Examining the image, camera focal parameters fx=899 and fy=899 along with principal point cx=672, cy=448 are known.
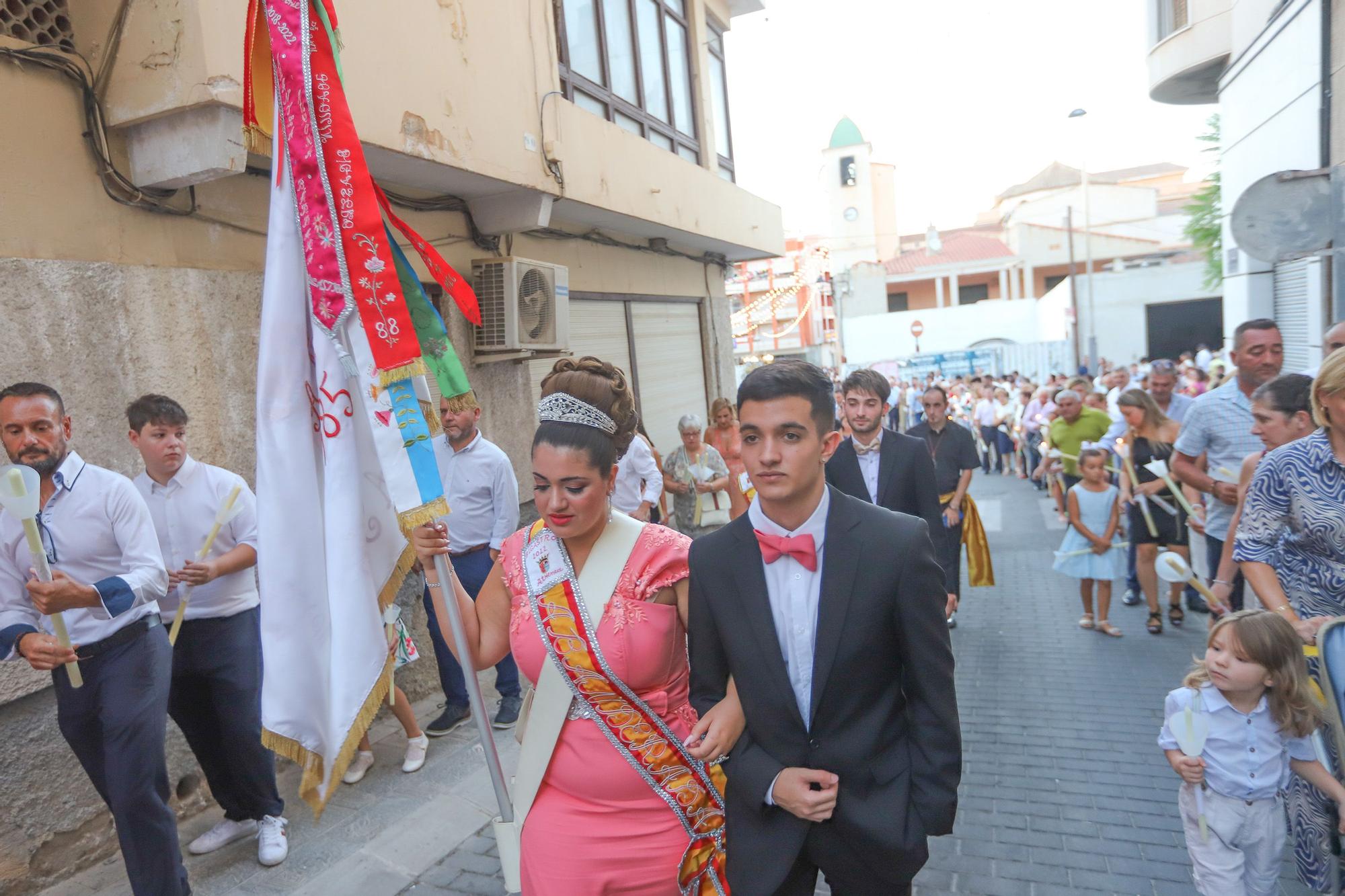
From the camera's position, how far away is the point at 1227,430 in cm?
524

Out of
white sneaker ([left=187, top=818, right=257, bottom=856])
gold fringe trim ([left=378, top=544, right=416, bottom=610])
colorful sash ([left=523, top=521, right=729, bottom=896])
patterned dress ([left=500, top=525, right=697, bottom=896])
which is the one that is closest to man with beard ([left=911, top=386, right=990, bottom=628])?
A: colorful sash ([left=523, top=521, right=729, bottom=896])

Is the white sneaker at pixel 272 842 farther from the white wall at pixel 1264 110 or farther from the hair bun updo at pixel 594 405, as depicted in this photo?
the white wall at pixel 1264 110

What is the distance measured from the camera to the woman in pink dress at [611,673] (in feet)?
7.82

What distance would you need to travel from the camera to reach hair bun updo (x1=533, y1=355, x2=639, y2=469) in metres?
2.48

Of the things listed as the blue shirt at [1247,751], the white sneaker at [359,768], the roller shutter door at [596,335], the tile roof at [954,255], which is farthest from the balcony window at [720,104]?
the tile roof at [954,255]

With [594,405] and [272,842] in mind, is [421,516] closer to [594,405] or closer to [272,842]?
[594,405]

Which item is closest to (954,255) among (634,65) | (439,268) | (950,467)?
(634,65)

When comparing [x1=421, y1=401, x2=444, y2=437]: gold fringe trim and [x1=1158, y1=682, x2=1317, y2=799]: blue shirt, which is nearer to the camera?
[x1=421, y1=401, x2=444, y2=437]: gold fringe trim

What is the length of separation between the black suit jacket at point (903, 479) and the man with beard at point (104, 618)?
360 centimetres

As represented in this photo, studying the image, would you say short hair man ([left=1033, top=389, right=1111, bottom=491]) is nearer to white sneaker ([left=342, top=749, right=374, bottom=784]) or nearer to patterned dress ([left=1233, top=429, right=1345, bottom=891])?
patterned dress ([left=1233, top=429, right=1345, bottom=891])

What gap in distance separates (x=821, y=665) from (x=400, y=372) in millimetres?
1412

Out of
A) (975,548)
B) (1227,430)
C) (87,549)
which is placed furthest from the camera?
(975,548)

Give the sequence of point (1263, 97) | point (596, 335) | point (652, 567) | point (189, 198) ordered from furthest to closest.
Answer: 1. point (1263, 97)
2. point (596, 335)
3. point (189, 198)
4. point (652, 567)

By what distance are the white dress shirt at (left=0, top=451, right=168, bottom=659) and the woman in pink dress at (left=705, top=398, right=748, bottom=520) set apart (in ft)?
17.4
